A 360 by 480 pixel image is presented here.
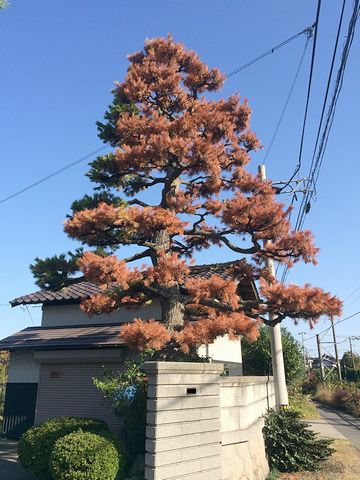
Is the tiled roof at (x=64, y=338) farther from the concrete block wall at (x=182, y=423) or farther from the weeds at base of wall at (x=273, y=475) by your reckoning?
the concrete block wall at (x=182, y=423)

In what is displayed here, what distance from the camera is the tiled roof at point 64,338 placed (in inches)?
473

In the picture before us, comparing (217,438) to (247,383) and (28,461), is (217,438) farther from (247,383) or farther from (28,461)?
(28,461)

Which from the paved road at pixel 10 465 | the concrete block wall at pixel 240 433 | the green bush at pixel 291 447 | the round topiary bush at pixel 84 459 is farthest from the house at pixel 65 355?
the round topiary bush at pixel 84 459

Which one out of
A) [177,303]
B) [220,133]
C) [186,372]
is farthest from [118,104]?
[186,372]

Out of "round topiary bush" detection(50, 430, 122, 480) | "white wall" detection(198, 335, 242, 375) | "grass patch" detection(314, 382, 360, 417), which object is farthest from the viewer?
"grass patch" detection(314, 382, 360, 417)

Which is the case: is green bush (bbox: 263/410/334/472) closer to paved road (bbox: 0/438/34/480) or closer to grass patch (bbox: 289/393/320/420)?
paved road (bbox: 0/438/34/480)

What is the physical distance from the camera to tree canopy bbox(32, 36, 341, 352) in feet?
27.6

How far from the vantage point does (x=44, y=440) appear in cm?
775

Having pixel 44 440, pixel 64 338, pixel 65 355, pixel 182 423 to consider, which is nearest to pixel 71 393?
pixel 65 355

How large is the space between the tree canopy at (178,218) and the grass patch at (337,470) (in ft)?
9.65

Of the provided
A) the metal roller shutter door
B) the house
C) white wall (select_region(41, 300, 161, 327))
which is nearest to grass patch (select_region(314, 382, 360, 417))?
the house

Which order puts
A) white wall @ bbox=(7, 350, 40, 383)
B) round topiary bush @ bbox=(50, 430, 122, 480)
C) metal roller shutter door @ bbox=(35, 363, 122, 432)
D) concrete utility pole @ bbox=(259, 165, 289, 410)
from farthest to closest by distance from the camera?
white wall @ bbox=(7, 350, 40, 383), metal roller shutter door @ bbox=(35, 363, 122, 432), concrete utility pole @ bbox=(259, 165, 289, 410), round topiary bush @ bbox=(50, 430, 122, 480)

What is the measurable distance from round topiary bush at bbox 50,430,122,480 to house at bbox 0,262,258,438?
461cm

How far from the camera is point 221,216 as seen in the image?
9.69m
